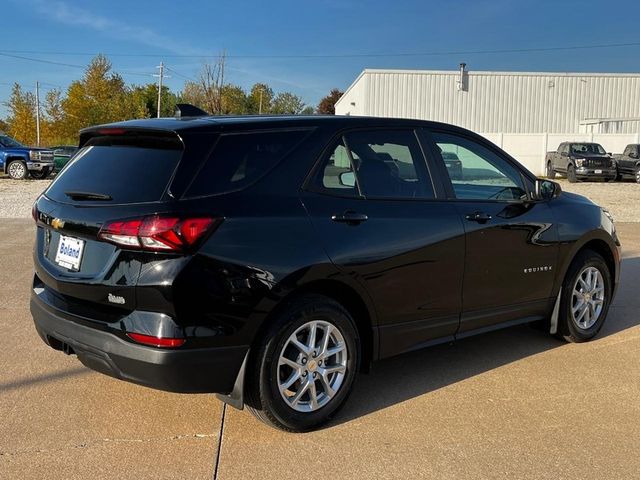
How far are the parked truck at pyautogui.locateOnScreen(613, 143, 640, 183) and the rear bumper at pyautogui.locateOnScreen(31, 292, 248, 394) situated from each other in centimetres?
2814

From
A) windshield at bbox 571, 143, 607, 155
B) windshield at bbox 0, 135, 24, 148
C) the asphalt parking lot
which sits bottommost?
the asphalt parking lot

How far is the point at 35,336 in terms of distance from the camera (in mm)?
5059

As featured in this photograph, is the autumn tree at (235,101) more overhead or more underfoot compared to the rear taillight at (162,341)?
more overhead

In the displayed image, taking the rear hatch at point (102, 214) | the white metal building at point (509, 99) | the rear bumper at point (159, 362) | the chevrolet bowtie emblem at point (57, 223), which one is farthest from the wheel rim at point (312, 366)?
the white metal building at point (509, 99)

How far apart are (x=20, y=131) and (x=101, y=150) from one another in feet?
186

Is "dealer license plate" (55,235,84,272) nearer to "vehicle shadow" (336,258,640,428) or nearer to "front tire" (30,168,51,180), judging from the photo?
"vehicle shadow" (336,258,640,428)

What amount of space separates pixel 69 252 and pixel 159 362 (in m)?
0.86

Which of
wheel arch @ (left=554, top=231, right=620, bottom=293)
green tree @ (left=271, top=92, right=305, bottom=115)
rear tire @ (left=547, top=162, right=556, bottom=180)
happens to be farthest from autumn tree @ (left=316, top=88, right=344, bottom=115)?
wheel arch @ (left=554, top=231, right=620, bottom=293)

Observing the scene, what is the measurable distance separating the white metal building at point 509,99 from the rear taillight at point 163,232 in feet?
114

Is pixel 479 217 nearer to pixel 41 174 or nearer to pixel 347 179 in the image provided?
pixel 347 179

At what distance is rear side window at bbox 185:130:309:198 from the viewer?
3129mm

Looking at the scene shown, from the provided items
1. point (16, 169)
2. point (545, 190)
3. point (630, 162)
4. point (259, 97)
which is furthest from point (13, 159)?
point (259, 97)

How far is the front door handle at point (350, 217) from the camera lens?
11.4 ft

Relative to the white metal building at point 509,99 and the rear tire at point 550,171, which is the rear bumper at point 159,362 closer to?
the rear tire at point 550,171
